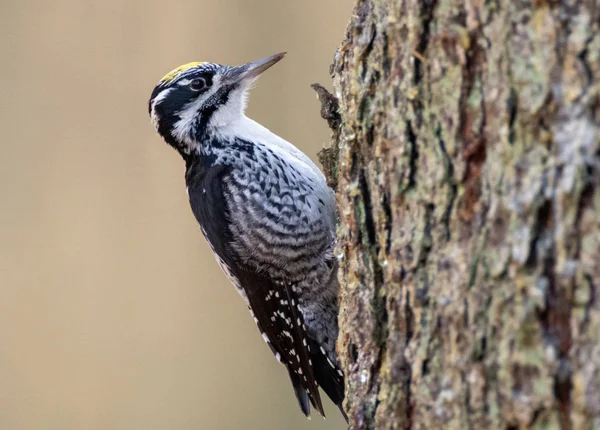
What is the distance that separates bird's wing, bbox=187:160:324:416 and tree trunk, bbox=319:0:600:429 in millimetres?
1352

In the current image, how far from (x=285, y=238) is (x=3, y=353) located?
317 cm

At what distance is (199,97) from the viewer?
3588 millimetres

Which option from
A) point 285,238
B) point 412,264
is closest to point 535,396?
point 412,264

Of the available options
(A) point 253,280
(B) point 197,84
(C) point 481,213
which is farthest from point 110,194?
(C) point 481,213

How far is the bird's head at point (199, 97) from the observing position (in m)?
3.55

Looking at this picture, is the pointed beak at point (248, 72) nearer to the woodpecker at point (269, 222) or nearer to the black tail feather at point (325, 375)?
the woodpecker at point (269, 222)

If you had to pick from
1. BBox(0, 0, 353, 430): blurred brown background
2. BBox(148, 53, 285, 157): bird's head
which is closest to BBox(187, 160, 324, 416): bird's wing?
BBox(148, 53, 285, 157): bird's head

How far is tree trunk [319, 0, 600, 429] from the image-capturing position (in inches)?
58.7

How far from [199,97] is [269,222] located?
738 millimetres

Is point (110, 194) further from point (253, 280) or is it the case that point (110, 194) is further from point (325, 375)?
point (325, 375)

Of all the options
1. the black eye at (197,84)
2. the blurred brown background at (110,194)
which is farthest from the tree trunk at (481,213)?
the blurred brown background at (110,194)

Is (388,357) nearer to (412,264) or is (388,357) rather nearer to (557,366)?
(412,264)

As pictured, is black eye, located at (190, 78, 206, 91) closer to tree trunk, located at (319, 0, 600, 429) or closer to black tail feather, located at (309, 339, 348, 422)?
black tail feather, located at (309, 339, 348, 422)

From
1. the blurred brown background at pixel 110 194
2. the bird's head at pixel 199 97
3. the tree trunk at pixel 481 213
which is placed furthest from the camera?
the blurred brown background at pixel 110 194
